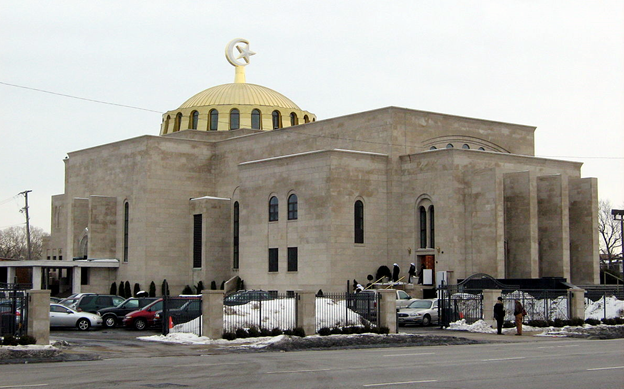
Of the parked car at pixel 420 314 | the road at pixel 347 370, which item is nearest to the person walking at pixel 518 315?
the parked car at pixel 420 314

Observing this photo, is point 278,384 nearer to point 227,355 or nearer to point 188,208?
point 227,355

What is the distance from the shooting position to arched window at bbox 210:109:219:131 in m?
65.4

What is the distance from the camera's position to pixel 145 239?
56.6 m

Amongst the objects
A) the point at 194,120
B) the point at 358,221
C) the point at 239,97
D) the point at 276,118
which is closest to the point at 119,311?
the point at 358,221

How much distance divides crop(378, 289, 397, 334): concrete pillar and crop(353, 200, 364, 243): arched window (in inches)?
717

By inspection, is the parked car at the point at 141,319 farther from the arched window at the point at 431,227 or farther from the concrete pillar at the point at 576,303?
the arched window at the point at 431,227

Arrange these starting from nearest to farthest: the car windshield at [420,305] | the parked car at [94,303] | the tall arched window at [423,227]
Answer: the car windshield at [420,305], the parked car at [94,303], the tall arched window at [423,227]

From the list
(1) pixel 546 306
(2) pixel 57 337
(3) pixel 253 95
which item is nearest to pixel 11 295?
(2) pixel 57 337

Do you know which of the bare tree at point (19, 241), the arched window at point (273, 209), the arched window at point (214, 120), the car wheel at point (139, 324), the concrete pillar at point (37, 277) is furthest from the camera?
the bare tree at point (19, 241)

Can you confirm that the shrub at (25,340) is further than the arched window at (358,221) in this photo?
No

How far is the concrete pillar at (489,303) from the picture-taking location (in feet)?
113

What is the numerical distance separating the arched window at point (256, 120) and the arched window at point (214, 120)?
8.28 ft

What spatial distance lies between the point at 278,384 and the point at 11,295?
12.6 meters

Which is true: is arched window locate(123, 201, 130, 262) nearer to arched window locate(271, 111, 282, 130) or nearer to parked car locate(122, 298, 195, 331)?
arched window locate(271, 111, 282, 130)
